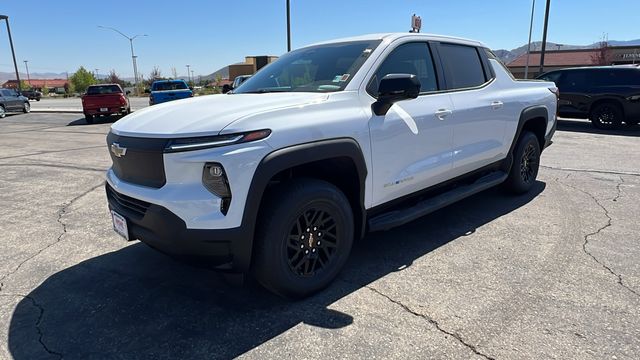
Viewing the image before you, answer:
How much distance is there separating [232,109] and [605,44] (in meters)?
59.5

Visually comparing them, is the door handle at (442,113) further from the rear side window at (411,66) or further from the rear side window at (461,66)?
the rear side window at (461,66)

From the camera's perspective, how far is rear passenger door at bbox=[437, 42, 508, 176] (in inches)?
163

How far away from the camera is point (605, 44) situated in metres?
50.1

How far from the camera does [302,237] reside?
300 cm

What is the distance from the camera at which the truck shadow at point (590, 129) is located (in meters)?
11.7

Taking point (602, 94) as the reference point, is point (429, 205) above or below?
below

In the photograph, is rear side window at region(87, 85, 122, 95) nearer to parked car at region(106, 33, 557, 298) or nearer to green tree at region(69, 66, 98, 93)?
parked car at region(106, 33, 557, 298)

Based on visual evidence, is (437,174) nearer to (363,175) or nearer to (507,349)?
(363,175)

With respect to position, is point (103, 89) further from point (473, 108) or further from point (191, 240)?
point (191, 240)

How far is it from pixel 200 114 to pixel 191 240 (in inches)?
31.7

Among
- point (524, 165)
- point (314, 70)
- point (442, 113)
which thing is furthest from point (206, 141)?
point (524, 165)

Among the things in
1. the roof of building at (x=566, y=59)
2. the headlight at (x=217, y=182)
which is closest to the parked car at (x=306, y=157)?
the headlight at (x=217, y=182)

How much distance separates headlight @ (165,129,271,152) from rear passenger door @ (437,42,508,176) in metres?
2.09

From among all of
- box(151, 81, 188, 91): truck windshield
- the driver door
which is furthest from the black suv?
box(151, 81, 188, 91): truck windshield
